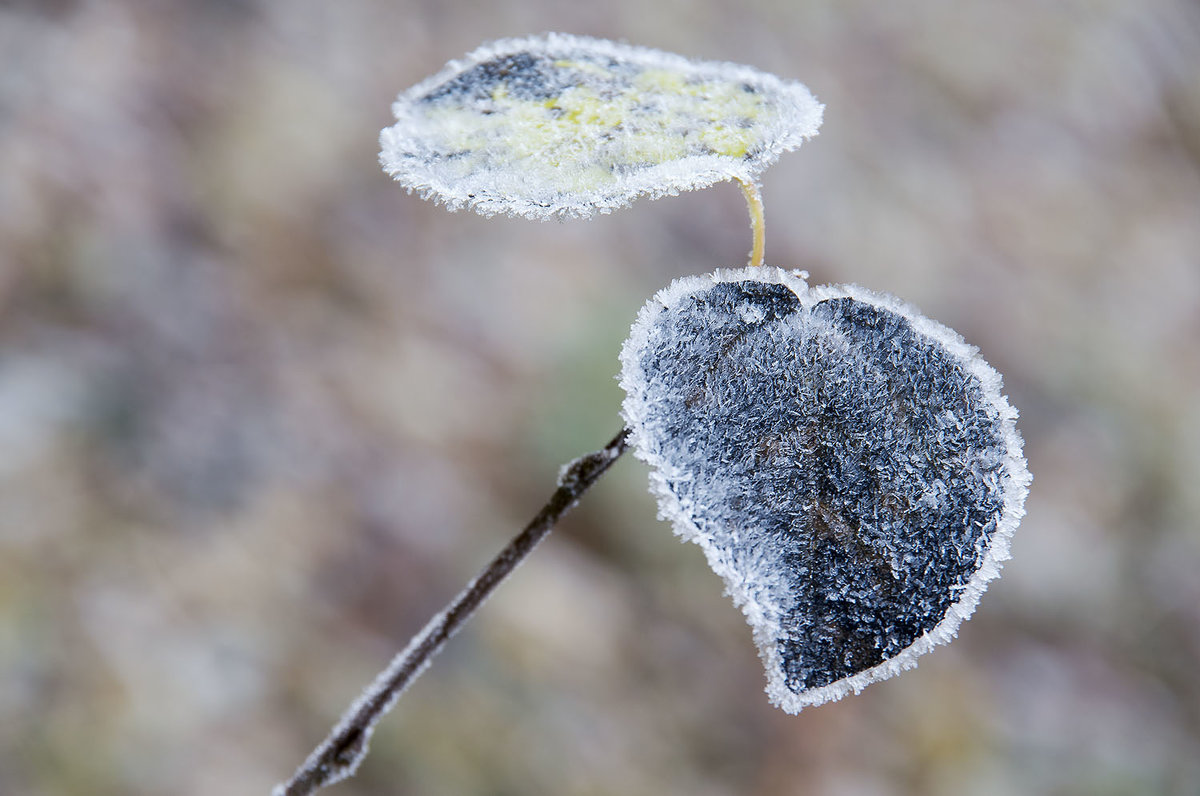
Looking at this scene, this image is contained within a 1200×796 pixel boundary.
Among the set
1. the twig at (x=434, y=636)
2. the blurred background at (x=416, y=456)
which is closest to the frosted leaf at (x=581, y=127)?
the twig at (x=434, y=636)

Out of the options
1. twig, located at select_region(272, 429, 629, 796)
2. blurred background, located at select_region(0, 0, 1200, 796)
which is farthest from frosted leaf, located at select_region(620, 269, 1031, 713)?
blurred background, located at select_region(0, 0, 1200, 796)

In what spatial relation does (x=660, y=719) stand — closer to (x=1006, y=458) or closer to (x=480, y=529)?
(x=480, y=529)

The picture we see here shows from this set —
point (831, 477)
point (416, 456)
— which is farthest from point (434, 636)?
point (416, 456)

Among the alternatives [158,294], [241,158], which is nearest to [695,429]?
[158,294]

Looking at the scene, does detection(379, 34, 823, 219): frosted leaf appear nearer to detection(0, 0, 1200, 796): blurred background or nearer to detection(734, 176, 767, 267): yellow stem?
detection(734, 176, 767, 267): yellow stem

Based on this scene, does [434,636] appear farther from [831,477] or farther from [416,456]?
[416,456]

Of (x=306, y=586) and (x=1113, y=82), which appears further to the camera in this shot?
(x=1113, y=82)

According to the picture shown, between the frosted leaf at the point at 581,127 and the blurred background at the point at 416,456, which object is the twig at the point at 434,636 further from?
the blurred background at the point at 416,456
